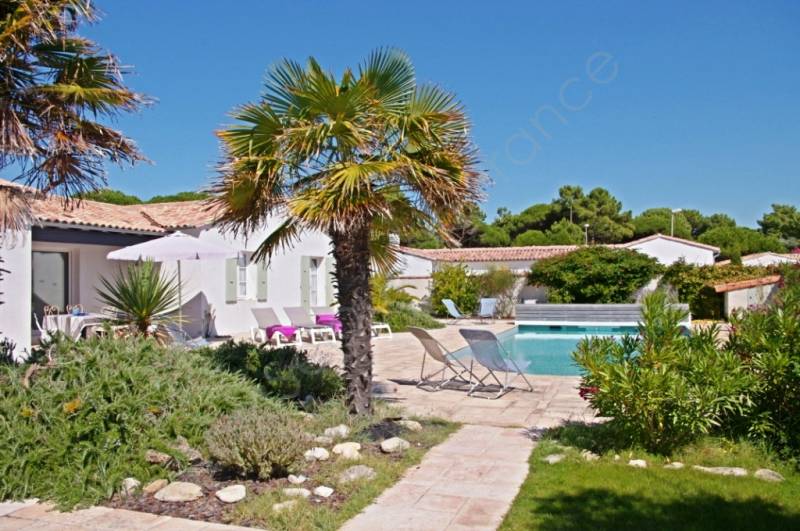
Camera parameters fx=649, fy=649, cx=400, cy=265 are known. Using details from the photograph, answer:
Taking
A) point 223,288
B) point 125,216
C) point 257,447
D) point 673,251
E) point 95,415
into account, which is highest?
point 673,251

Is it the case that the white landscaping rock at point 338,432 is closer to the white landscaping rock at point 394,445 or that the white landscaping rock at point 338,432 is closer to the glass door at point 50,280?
the white landscaping rock at point 394,445

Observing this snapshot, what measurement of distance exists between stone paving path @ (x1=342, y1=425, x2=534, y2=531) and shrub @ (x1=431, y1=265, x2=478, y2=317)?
67.6 ft

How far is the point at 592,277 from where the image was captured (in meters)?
27.0

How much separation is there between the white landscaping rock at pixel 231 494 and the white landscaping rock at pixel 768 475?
4.10 metres

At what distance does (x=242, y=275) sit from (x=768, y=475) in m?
15.7

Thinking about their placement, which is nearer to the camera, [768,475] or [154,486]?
[154,486]

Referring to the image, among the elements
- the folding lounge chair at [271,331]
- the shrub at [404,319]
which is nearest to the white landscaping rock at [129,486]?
the folding lounge chair at [271,331]

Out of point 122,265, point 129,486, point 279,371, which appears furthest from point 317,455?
point 122,265

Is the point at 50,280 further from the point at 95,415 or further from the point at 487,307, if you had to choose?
the point at 487,307

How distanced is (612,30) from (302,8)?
5544mm

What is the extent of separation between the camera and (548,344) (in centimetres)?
1923

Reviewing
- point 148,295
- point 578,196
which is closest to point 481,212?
point 148,295

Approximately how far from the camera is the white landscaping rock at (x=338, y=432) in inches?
255

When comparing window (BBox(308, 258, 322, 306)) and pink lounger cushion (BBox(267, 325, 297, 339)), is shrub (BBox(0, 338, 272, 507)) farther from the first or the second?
window (BBox(308, 258, 322, 306))
